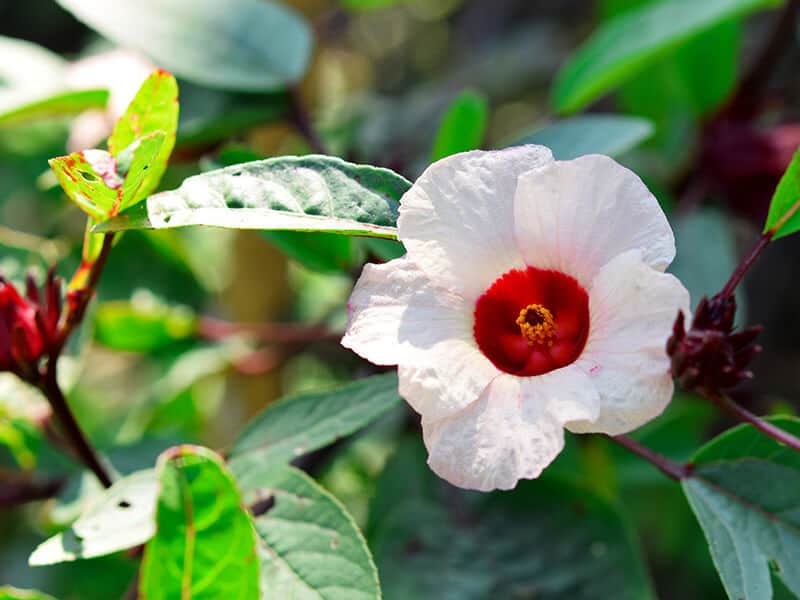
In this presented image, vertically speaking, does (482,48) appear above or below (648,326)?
below

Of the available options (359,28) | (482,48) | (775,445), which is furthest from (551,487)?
(359,28)

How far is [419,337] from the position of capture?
607 millimetres

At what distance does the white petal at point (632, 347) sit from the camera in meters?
0.56

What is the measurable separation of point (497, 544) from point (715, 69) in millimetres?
802

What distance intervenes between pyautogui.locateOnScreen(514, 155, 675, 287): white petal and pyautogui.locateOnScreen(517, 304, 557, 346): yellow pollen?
0.19 feet

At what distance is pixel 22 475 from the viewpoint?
1.10m

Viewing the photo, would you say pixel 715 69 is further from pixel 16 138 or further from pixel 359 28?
pixel 359 28

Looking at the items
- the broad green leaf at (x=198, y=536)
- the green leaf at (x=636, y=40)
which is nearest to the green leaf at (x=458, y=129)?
the green leaf at (x=636, y=40)

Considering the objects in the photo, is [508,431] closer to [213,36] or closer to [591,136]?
[591,136]

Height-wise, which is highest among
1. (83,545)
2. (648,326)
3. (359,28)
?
(648,326)

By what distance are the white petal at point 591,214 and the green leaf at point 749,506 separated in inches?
7.4

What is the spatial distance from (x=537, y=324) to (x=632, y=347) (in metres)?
0.13

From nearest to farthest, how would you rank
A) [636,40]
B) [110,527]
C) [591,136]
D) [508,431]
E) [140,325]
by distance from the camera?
[508,431]
[110,527]
[591,136]
[636,40]
[140,325]

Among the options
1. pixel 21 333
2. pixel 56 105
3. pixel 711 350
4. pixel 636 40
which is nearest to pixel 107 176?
pixel 21 333
